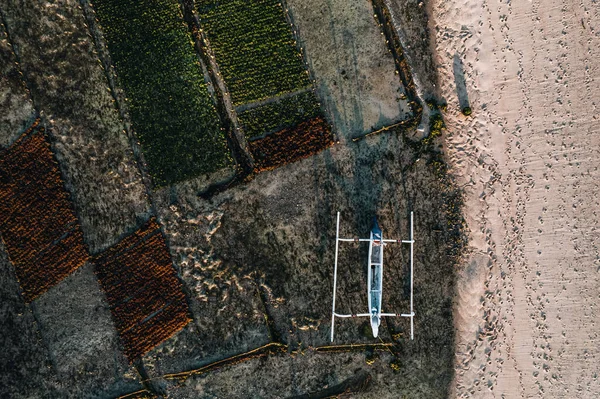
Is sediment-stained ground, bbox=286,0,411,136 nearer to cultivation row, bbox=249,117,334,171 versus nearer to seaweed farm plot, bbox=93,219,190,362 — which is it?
cultivation row, bbox=249,117,334,171

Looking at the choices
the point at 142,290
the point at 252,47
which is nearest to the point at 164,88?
the point at 252,47

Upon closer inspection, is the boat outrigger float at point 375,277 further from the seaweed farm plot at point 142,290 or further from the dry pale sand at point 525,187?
the seaweed farm plot at point 142,290

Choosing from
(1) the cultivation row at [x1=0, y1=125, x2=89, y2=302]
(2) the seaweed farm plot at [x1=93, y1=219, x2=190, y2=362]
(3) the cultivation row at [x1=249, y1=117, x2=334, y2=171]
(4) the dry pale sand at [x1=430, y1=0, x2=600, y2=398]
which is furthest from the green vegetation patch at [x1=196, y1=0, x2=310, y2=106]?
(1) the cultivation row at [x1=0, y1=125, x2=89, y2=302]

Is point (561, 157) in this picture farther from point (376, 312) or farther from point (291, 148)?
Result: point (291, 148)

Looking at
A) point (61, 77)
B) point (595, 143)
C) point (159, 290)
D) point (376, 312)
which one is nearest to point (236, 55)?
point (61, 77)

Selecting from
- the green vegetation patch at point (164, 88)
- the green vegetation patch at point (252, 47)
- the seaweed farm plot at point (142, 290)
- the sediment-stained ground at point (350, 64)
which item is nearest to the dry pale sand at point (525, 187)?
the sediment-stained ground at point (350, 64)
